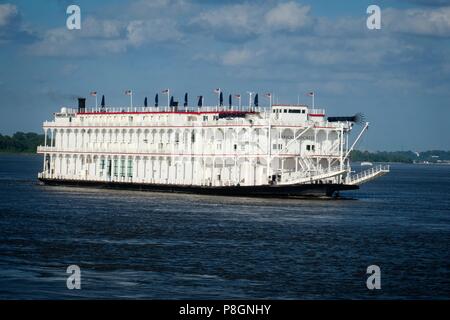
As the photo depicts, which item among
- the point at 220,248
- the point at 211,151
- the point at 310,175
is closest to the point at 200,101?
the point at 211,151

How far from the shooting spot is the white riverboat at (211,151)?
90.8m

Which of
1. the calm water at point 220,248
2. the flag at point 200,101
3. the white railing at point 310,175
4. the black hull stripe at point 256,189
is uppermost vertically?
the flag at point 200,101

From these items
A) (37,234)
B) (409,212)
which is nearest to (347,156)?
(409,212)

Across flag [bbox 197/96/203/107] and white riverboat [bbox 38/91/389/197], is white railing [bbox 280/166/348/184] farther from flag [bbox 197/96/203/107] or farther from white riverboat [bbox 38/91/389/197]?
flag [bbox 197/96/203/107]

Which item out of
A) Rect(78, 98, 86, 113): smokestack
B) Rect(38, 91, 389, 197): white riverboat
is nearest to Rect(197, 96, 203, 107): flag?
Rect(38, 91, 389, 197): white riverboat

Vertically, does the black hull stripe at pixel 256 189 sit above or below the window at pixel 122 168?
below

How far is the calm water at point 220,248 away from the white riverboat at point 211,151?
13.3 ft

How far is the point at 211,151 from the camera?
96.6 metres

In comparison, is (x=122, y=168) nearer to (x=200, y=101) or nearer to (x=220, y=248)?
(x=200, y=101)

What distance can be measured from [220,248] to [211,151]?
41.8 metres

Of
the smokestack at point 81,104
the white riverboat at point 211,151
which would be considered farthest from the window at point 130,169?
the smokestack at point 81,104

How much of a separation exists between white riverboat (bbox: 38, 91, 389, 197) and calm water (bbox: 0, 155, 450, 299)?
13.3 ft

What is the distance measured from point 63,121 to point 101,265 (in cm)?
6933

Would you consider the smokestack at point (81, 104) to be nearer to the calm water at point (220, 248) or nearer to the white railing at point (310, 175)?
the calm water at point (220, 248)
